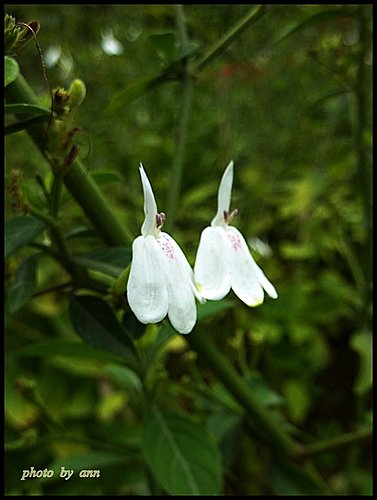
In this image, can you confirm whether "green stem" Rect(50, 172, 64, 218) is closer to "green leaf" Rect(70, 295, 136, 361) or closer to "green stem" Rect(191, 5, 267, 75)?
"green leaf" Rect(70, 295, 136, 361)

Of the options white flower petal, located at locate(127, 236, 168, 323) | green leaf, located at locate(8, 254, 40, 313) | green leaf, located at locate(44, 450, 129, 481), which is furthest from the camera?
green leaf, located at locate(44, 450, 129, 481)

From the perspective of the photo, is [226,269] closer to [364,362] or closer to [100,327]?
[100,327]

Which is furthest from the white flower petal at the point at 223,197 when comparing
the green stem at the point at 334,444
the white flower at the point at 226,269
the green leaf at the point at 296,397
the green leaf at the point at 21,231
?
the green leaf at the point at 296,397

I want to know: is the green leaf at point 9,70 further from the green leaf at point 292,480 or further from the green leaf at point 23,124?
the green leaf at point 292,480

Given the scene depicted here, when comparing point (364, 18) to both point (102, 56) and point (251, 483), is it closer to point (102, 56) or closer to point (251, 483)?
point (251, 483)

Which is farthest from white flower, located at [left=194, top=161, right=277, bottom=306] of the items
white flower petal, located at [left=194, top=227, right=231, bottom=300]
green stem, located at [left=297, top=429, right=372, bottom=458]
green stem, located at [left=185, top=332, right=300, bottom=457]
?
green stem, located at [left=297, top=429, right=372, bottom=458]

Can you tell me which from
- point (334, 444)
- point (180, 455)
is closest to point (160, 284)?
point (180, 455)
